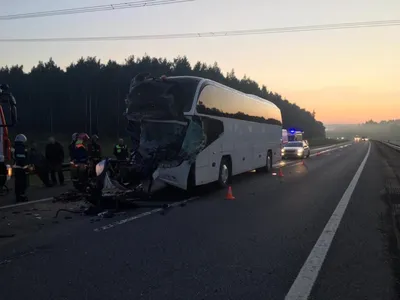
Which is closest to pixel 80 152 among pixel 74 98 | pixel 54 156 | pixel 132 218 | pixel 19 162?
pixel 19 162

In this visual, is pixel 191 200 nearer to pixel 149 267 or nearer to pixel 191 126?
pixel 191 126

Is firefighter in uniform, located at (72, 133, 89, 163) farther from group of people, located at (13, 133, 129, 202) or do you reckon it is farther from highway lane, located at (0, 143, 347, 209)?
highway lane, located at (0, 143, 347, 209)

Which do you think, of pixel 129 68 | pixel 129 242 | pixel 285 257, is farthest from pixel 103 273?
pixel 129 68

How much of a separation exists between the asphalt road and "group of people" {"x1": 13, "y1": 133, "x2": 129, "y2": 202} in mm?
3163

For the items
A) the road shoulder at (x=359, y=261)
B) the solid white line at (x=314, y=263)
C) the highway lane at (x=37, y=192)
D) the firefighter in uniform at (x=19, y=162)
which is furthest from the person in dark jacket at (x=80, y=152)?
the road shoulder at (x=359, y=261)

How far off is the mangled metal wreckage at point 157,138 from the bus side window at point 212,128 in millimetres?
308

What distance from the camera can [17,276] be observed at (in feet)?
16.4

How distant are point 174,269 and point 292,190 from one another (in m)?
8.66

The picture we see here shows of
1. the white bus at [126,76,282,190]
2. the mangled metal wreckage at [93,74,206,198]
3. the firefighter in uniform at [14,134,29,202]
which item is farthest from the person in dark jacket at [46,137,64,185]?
the firefighter in uniform at [14,134,29,202]

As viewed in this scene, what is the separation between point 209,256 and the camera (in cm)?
595

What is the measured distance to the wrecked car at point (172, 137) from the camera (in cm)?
1049

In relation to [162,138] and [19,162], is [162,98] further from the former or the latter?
[19,162]

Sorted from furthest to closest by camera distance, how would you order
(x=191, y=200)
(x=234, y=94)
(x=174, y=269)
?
(x=234, y=94) < (x=191, y=200) < (x=174, y=269)

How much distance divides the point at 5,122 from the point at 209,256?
6156mm
